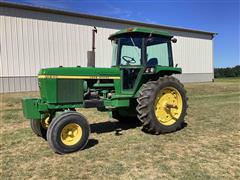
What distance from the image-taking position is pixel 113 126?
7.75 m

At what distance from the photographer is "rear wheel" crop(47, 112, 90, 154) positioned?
5.17 meters

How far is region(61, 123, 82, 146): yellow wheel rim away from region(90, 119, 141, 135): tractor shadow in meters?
1.52

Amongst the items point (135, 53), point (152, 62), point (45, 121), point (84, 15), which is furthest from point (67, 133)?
point (84, 15)

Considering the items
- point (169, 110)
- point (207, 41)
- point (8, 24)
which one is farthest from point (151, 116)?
point (207, 41)

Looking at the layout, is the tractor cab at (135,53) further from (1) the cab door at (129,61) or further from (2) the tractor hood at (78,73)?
(2) the tractor hood at (78,73)

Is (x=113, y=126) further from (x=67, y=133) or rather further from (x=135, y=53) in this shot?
(x=67, y=133)

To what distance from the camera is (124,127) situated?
7594 mm

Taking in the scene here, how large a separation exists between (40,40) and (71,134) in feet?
46.3

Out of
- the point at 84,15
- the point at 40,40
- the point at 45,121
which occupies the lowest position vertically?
the point at 45,121

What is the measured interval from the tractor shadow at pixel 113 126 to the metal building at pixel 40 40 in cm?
1114

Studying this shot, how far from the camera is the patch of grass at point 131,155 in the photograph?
4.34 metres

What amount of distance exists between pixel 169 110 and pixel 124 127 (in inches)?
52.3

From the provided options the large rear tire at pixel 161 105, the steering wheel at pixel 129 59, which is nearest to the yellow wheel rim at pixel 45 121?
the large rear tire at pixel 161 105

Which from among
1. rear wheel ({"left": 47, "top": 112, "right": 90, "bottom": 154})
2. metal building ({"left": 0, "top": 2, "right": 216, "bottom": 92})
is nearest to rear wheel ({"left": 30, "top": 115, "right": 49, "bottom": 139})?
rear wheel ({"left": 47, "top": 112, "right": 90, "bottom": 154})
